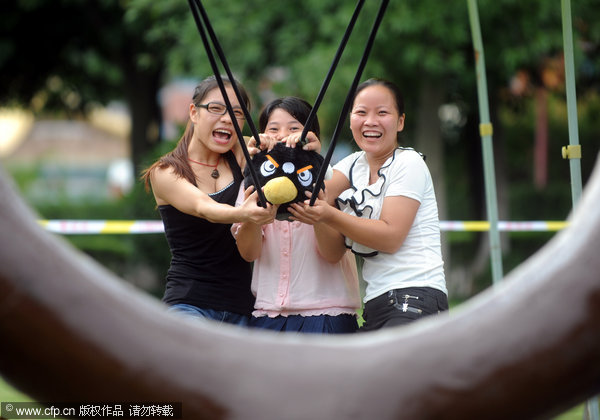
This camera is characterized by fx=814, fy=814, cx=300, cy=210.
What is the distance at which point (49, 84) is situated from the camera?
15430mm

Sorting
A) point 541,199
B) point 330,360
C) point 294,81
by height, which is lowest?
point 541,199

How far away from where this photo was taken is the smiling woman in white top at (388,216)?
269 cm

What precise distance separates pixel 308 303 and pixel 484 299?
192cm

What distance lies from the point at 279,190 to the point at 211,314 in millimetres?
808

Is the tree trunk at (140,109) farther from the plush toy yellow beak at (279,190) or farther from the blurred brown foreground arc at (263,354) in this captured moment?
→ the blurred brown foreground arc at (263,354)

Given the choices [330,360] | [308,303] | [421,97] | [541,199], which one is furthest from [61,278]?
[541,199]

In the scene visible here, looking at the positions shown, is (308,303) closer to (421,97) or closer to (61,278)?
(61,278)

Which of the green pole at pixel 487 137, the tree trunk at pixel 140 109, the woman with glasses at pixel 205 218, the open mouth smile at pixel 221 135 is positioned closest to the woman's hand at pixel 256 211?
the woman with glasses at pixel 205 218

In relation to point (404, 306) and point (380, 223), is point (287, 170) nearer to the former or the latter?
point (380, 223)

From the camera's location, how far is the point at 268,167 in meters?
2.49

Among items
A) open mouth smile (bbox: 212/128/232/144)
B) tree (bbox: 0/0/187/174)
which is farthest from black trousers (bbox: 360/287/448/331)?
tree (bbox: 0/0/187/174)

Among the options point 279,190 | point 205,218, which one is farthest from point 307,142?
point 205,218

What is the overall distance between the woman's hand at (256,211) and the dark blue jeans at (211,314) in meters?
0.59

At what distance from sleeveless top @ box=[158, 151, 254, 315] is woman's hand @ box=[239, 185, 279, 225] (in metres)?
0.52
